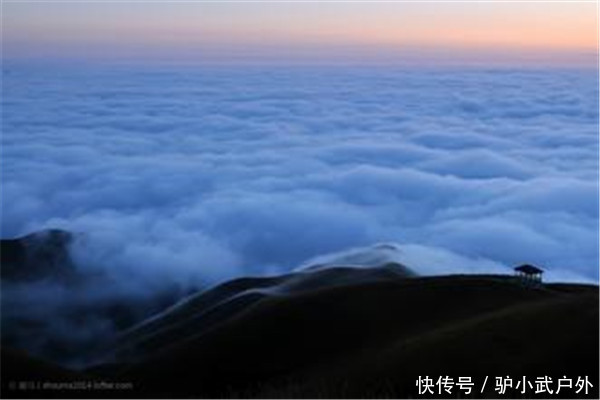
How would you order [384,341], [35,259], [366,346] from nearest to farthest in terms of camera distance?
1. [366,346]
2. [384,341]
3. [35,259]

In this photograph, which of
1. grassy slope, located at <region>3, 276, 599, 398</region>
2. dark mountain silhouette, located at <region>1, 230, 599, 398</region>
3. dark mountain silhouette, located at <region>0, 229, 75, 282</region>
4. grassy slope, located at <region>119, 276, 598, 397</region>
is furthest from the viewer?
dark mountain silhouette, located at <region>0, 229, 75, 282</region>

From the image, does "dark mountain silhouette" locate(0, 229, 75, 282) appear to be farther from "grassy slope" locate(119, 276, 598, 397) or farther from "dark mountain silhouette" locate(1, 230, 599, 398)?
"grassy slope" locate(119, 276, 598, 397)

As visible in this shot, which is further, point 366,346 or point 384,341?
point 384,341

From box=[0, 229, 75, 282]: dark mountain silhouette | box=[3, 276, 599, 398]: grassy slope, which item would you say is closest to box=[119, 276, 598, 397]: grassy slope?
box=[3, 276, 599, 398]: grassy slope

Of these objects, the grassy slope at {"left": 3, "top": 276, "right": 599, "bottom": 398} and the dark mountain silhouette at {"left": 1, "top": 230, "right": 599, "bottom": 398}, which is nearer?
the dark mountain silhouette at {"left": 1, "top": 230, "right": 599, "bottom": 398}

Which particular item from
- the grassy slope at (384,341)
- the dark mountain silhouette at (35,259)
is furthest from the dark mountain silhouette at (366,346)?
the dark mountain silhouette at (35,259)

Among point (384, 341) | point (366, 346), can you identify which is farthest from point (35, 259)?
point (384, 341)

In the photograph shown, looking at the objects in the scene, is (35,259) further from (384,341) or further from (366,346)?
(384,341)

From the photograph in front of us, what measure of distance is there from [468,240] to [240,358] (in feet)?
246

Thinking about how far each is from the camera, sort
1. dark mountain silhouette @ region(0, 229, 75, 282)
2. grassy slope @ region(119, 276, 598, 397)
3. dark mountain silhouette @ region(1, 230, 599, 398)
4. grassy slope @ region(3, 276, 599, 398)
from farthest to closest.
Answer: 1. dark mountain silhouette @ region(0, 229, 75, 282)
2. grassy slope @ region(119, 276, 598, 397)
3. grassy slope @ region(3, 276, 599, 398)
4. dark mountain silhouette @ region(1, 230, 599, 398)

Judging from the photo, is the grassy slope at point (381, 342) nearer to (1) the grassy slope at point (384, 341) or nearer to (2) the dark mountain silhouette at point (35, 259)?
(1) the grassy slope at point (384, 341)

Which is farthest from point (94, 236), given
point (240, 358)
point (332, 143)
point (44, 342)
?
point (332, 143)

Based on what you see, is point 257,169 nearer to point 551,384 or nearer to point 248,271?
point 248,271

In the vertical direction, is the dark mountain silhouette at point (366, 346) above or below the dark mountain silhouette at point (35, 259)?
Result: below
